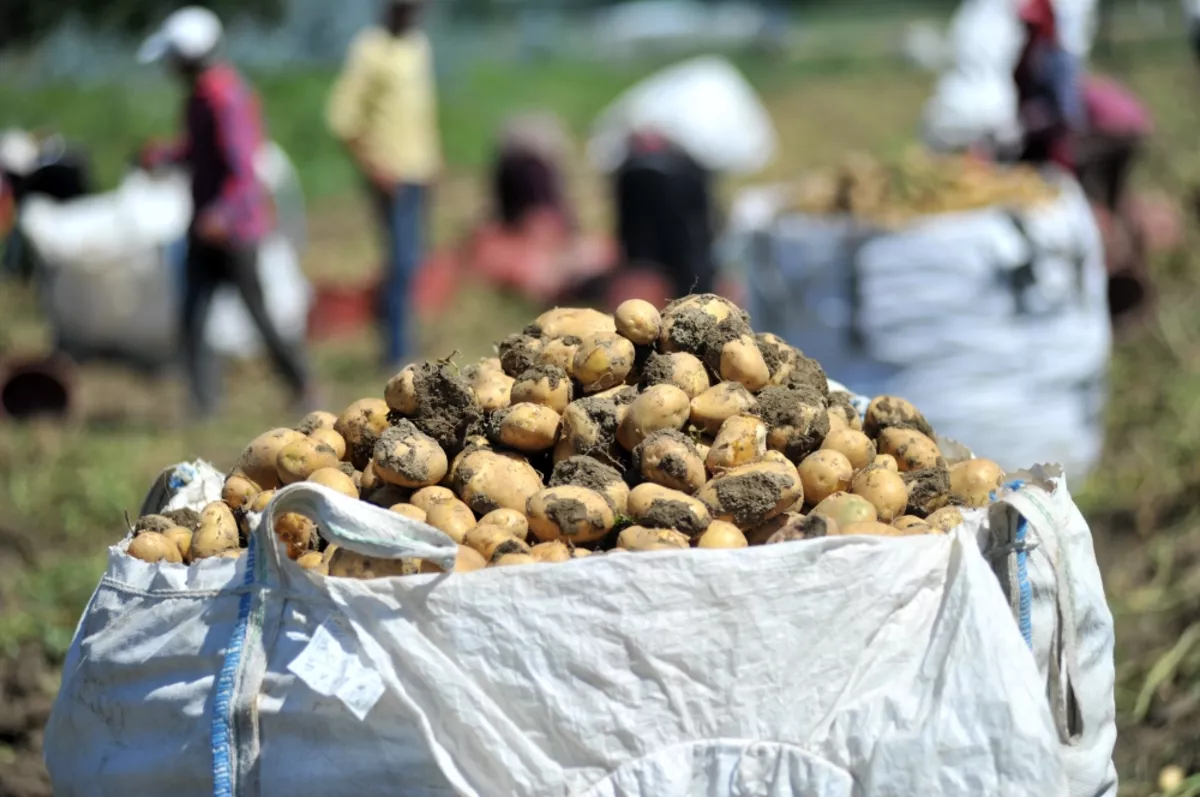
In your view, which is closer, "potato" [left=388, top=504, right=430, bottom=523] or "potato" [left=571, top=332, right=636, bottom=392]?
"potato" [left=388, top=504, right=430, bottom=523]

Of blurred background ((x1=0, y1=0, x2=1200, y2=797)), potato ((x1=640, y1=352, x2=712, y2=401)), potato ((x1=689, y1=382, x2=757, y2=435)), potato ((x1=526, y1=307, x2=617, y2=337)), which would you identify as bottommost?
blurred background ((x1=0, y1=0, x2=1200, y2=797))

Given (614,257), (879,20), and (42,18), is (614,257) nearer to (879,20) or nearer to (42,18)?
(42,18)

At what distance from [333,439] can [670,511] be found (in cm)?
70

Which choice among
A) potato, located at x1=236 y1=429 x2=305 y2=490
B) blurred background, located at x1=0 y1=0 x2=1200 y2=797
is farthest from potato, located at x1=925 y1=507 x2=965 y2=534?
blurred background, located at x1=0 y1=0 x2=1200 y2=797

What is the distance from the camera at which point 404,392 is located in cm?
256

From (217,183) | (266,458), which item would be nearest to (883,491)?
(266,458)

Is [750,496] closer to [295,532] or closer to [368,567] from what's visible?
[368,567]

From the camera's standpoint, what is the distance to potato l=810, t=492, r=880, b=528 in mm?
2301

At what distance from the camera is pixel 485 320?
9.37 meters

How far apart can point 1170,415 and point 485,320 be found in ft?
14.9

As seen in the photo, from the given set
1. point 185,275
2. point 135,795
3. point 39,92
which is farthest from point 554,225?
point 135,795

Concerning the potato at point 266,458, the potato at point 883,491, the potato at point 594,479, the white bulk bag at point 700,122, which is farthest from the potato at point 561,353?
the white bulk bag at point 700,122

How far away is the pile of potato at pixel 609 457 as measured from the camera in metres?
2.31

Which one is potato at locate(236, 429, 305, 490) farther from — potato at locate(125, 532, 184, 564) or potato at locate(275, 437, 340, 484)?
potato at locate(125, 532, 184, 564)
